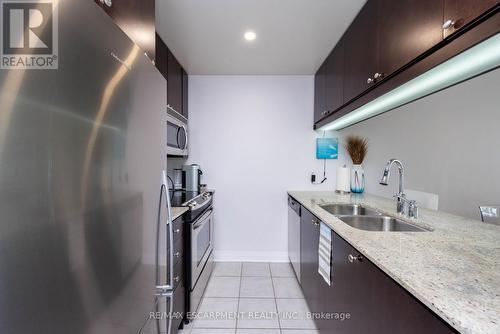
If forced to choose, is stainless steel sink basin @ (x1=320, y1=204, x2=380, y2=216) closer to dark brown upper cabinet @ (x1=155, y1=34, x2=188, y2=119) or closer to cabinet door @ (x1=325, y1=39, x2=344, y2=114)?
cabinet door @ (x1=325, y1=39, x2=344, y2=114)

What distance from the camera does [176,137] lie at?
2441 millimetres

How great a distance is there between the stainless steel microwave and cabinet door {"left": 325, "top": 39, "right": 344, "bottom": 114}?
5.19ft

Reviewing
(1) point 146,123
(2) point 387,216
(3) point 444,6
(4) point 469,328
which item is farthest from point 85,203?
(2) point 387,216

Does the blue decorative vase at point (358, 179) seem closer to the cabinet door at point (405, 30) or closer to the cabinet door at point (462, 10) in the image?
the cabinet door at point (405, 30)

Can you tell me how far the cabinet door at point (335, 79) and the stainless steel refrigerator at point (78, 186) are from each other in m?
1.71

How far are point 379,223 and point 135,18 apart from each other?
193 cm

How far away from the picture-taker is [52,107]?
0.48 metres

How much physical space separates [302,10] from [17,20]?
1713 millimetres

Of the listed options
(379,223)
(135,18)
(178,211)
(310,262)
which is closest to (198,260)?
(178,211)

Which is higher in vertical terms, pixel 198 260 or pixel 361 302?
pixel 361 302

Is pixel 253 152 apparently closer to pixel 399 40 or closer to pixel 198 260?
pixel 198 260

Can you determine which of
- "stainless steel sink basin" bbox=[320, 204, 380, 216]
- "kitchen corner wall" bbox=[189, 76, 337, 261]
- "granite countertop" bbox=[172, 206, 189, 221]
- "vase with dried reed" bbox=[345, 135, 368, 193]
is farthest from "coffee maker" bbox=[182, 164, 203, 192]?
"vase with dried reed" bbox=[345, 135, 368, 193]

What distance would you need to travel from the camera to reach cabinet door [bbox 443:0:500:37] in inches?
30.4

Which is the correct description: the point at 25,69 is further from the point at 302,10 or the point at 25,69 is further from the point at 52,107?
the point at 302,10
